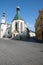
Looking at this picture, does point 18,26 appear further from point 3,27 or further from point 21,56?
point 21,56

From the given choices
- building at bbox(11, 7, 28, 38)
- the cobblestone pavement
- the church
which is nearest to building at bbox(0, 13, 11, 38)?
the church

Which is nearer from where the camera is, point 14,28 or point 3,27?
point 14,28

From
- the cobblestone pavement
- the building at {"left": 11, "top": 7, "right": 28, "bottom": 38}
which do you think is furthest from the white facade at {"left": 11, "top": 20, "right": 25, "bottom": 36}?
the cobblestone pavement

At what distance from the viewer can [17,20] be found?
7969 centimetres

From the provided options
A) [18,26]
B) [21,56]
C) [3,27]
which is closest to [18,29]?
[18,26]

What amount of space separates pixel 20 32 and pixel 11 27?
6662 mm

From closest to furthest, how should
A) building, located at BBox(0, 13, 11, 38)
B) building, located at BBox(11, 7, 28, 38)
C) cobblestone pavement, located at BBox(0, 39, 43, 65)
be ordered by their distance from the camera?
1. cobblestone pavement, located at BBox(0, 39, 43, 65)
2. building, located at BBox(11, 7, 28, 38)
3. building, located at BBox(0, 13, 11, 38)

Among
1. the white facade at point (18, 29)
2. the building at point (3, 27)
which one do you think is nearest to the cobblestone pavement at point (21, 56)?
the white facade at point (18, 29)

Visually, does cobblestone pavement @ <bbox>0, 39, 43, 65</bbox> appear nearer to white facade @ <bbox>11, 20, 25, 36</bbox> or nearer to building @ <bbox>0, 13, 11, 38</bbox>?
white facade @ <bbox>11, 20, 25, 36</bbox>

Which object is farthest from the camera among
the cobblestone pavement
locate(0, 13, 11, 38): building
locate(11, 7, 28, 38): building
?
locate(0, 13, 11, 38): building

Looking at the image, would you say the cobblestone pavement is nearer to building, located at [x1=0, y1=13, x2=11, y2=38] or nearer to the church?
the church

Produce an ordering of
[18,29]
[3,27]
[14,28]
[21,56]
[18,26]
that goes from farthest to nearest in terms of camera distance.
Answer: [3,27] → [14,28] → [18,26] → [18,29] → [21,56]

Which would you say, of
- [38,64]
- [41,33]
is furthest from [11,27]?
[38,64]

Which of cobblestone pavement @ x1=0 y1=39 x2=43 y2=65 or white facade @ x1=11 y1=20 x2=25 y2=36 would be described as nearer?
cobblestone pavement @ x1=0 y1=39 x2=43 y2=65
